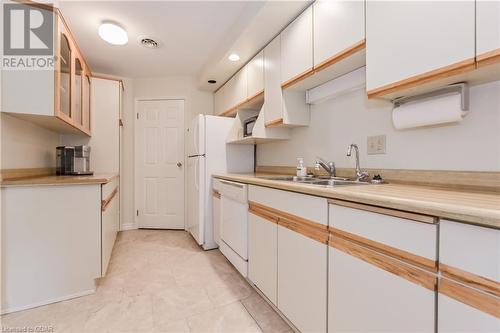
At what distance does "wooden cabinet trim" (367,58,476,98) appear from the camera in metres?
0.91

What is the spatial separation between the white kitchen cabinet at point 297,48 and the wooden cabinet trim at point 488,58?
3.14 ft

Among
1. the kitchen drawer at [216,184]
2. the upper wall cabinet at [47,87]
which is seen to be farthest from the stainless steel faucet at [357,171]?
the upper wall cabinet at [47,87]

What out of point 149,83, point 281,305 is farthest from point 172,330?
point 149,83

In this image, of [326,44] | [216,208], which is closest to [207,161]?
[216,208]

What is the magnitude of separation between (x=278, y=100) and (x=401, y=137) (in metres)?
1.03

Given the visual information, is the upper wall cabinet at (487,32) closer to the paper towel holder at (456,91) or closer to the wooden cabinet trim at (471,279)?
the paper towel holder at (456,91)

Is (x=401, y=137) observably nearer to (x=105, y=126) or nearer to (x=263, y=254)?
(x=263, y=254)

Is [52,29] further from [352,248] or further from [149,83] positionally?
[352,248]

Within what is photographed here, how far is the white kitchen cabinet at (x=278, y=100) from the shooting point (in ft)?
6.78

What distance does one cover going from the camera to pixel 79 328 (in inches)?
56.9

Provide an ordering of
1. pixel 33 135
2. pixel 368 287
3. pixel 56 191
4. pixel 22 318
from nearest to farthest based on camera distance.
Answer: pixel 368 287 → pixel 22 318 → pixel 56 191 → pixel 33 135

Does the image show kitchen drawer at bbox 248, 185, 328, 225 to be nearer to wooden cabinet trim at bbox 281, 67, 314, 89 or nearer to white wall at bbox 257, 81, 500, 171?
white wall at bbox 257, 81, 500, 171

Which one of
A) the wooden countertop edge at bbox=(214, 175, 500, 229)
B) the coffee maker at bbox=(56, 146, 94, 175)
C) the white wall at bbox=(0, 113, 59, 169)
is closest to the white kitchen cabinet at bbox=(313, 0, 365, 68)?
the wooden countertop edge at bbox=(214, 175, 500, 229)

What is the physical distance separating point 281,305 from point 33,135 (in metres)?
2.58
